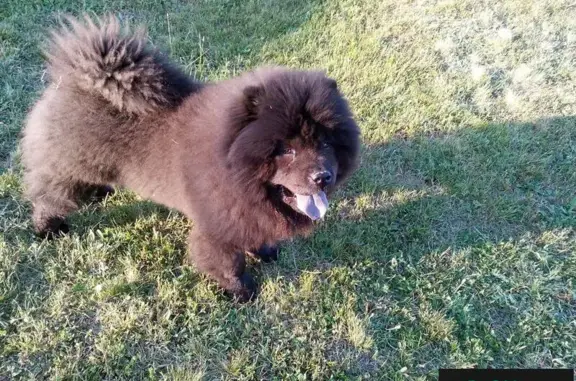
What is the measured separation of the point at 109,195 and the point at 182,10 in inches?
108

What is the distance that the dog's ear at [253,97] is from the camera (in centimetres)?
252

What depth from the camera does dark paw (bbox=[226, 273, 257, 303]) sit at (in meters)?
3.30

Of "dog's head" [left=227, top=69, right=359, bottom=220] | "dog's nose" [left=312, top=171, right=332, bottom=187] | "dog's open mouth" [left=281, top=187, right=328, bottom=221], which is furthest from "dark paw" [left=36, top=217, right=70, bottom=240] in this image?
"dog's nose" [left=312, top=171, right=332, bottom=187]

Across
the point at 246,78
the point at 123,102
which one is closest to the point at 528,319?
the point at 246,78

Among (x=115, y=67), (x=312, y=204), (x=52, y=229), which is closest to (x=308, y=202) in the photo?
(x=312, y=204)

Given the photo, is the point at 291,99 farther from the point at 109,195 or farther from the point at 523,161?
the point at 523,161

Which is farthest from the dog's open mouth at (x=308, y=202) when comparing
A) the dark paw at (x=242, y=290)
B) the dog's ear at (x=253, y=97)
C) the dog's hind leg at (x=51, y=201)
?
the dog's hind leg at (x=51, y=201)

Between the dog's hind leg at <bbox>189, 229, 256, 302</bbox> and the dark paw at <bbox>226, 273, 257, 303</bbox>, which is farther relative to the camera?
the dark paw at <bbox>226, 273, 257, 303</bbox>

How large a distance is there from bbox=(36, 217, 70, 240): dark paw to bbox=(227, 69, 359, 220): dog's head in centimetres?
179

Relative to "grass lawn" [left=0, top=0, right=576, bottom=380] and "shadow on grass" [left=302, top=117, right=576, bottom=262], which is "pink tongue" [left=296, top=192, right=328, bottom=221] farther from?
"shadow on grass" [left=302, top=117, right=576, bottom=262]

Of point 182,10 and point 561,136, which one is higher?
point 182,10

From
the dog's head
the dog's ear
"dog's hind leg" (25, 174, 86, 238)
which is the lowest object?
"dog's hind leg" (25, 174, 86, 238)

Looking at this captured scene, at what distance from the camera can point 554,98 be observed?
5031mm

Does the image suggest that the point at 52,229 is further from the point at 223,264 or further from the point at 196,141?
the point at 196,141
